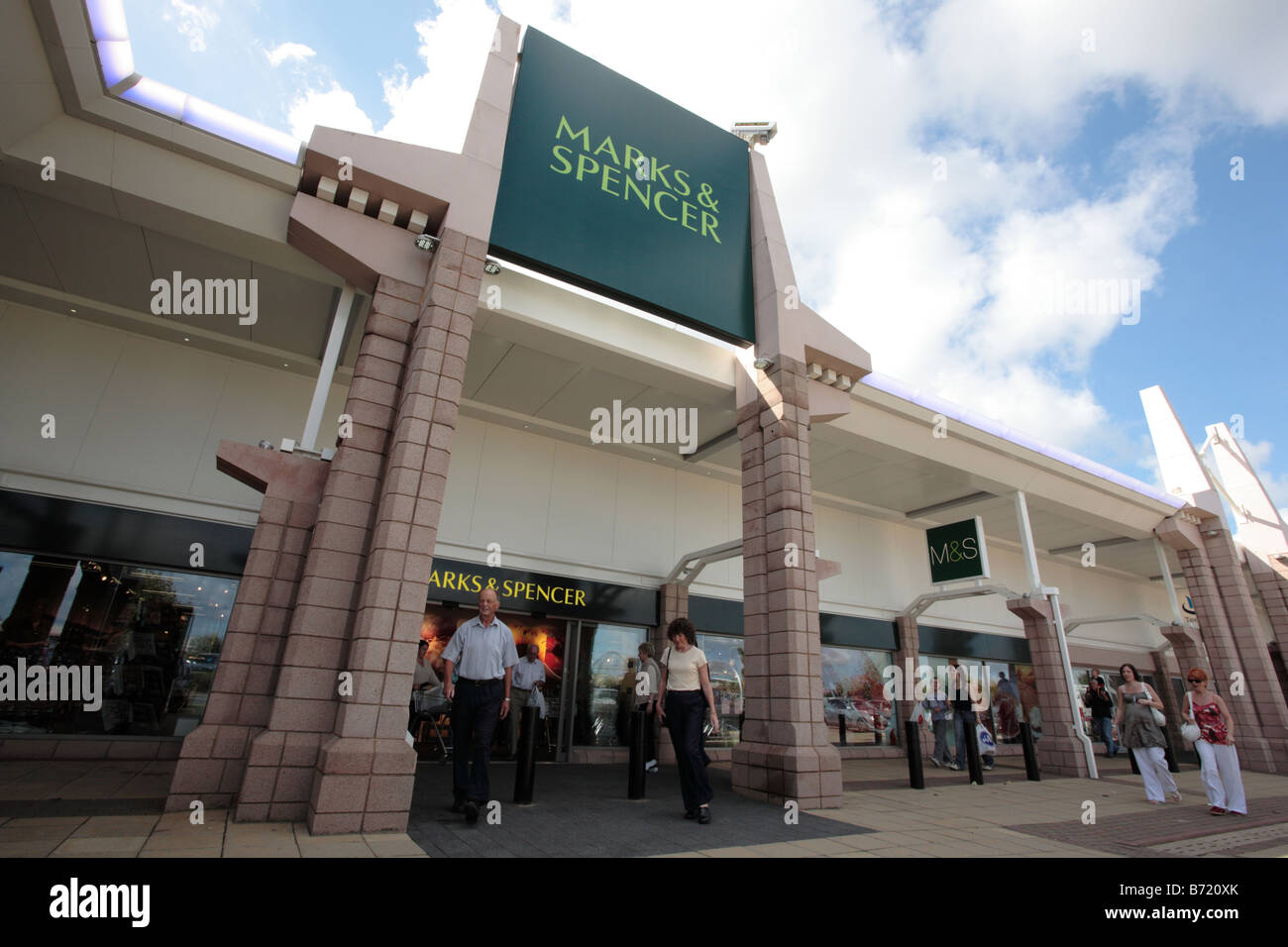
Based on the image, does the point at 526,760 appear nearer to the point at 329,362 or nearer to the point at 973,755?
the point at 329,362

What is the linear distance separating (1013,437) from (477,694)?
1223 cm

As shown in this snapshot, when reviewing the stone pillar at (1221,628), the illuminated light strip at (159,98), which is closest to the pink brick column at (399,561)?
the illuminated light strip at (159,98)

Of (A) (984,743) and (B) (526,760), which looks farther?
(A) (984,743)

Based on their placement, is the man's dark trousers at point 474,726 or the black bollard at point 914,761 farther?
the black bollard at point 914,761

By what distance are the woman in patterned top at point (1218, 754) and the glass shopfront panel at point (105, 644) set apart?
12793mm

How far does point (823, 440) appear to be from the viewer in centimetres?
1177

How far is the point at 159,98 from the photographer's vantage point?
641cm

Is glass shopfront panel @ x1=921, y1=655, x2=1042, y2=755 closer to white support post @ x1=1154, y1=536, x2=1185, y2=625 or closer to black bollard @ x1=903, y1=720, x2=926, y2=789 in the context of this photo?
white support post @ x1=1154, y1=536, x2=1185, y2=625

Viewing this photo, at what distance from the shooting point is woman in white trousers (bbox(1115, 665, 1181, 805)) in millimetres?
8047

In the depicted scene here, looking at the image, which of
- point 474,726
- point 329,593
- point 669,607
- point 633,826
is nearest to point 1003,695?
point 669,607

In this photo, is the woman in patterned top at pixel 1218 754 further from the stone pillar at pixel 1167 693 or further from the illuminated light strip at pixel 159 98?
the stone pillar at pixel 1167 693

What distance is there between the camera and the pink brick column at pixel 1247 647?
1378 centimetres

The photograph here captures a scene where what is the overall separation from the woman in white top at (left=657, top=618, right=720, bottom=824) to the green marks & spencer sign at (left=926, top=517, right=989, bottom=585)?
386 inches
